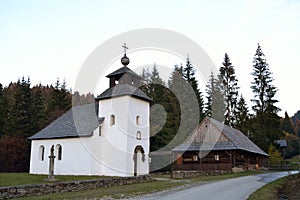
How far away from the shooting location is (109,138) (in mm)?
24281

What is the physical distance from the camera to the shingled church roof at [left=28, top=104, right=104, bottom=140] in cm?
2444

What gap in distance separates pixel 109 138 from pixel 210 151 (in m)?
11.5

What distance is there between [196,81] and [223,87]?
4981 mm

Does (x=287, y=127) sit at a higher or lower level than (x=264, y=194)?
higher

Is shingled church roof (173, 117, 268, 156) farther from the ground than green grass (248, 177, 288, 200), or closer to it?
farther from the ground

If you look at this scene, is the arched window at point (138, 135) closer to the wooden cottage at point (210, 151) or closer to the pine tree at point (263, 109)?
the wooden cottage at point (210, 151)

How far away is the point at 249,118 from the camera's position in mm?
48875

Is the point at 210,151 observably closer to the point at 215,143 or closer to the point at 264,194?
the point at 215,143

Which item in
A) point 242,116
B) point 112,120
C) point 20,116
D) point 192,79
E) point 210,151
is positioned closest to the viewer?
point 112,120

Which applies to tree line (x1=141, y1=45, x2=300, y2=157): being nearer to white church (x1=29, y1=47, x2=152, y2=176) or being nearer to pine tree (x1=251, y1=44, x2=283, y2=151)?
pine tree (x1=251, y1=44, x2=283, y2=151)

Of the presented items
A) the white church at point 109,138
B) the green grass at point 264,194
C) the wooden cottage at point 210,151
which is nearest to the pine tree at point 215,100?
the wooden cottage at point 210,151

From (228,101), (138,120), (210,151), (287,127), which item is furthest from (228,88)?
(287,127)

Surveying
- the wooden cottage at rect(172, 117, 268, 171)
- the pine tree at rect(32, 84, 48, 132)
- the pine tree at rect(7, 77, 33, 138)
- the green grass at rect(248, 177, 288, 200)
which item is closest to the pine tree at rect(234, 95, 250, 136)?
the wooden cottage at rect(172, 117, 268, 171)

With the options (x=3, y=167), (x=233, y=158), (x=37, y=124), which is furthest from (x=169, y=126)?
(x=3, y=167)
